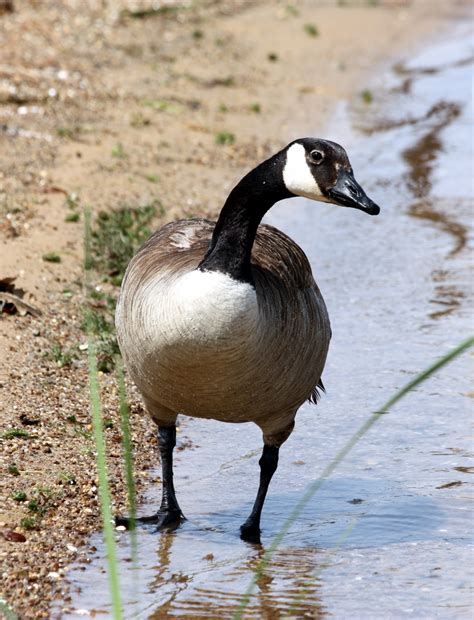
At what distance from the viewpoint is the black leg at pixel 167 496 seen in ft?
17.0

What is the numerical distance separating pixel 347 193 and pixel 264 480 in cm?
149

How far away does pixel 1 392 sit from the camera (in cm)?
599

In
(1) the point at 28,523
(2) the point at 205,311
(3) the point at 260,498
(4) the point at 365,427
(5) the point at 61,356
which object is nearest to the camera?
(4) the point at 365,427

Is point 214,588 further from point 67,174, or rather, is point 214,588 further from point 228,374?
point 67,174

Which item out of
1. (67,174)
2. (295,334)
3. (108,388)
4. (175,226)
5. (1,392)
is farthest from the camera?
(67,174)

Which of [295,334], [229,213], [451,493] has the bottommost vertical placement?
[451,493]

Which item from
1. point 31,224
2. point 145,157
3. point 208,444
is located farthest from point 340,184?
point 145,157

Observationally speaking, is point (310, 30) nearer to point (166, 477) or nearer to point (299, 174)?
point (166, 477)

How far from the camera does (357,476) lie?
5793mm

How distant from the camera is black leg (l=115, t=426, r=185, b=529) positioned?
5172mm

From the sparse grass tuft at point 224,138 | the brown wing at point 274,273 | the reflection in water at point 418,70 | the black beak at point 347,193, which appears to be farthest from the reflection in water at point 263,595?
the reflection in water at point 418,70

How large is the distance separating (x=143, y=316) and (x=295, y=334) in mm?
638

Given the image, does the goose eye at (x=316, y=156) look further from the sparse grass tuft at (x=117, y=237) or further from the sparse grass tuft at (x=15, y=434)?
the sparse grass tuft at (x=117, y=237)

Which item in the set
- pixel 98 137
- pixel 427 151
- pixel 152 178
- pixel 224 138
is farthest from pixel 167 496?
pixel 427 151
